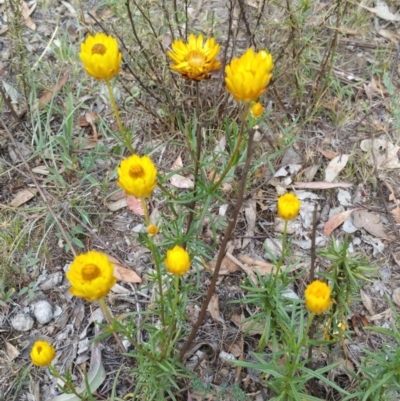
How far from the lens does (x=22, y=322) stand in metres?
2.14

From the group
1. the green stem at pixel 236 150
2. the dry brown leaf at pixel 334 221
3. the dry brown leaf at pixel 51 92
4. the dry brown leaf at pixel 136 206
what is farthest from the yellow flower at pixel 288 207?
the dry brown leaf at pixel 51 92

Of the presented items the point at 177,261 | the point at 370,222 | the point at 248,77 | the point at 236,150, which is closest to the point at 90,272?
the point at 177,261

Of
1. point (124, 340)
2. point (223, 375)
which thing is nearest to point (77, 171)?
point (124, 340)

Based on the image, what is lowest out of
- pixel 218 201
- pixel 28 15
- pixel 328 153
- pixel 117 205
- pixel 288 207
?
pixel 117 205

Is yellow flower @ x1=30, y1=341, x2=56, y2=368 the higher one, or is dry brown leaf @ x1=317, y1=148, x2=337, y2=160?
dry brown leaf @ x1=317, y1=148, x2=337, y2=160

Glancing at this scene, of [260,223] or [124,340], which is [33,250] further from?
[260,223]

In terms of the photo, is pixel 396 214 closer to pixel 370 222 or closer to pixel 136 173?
pixel 370 222

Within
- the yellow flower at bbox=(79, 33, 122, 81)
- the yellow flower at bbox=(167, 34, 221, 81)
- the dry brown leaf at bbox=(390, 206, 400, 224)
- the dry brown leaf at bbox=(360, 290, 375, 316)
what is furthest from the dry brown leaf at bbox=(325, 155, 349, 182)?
the yellow flower at bbox=(79, 33, 122, 81)

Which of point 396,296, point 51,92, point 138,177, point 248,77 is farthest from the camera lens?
point 51,92

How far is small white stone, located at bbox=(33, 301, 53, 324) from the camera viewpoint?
85.0 inches

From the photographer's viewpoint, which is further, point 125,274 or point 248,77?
point 125,274

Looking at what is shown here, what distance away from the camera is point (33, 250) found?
232 centimetres

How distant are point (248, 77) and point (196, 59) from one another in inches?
12.9

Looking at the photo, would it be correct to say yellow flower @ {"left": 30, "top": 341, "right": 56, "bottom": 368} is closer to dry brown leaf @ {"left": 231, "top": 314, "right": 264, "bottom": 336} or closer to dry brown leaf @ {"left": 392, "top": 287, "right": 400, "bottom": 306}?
dry brown leaf @ {"left": 231, "top": 314, "right": 264, "bottom": 336}
